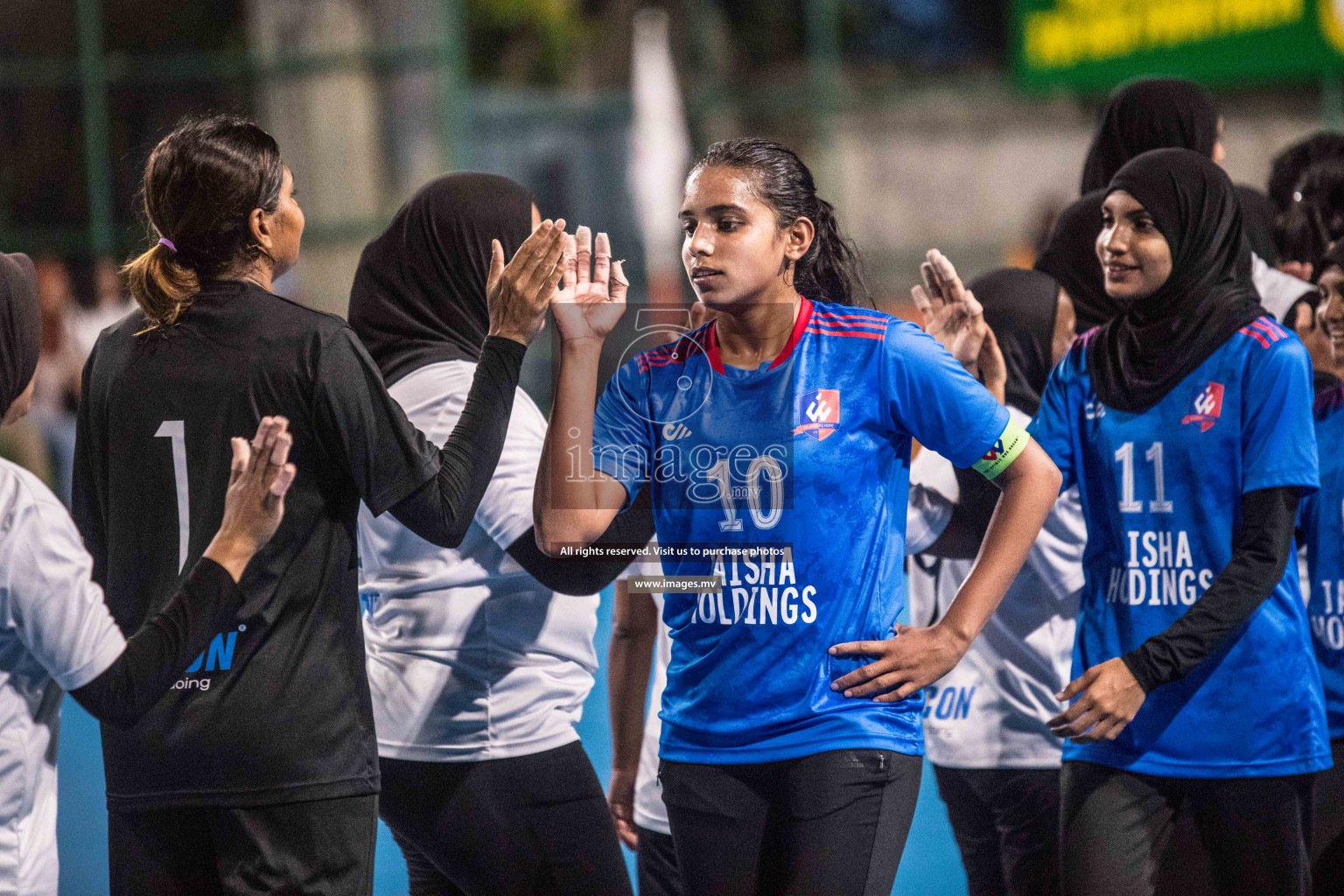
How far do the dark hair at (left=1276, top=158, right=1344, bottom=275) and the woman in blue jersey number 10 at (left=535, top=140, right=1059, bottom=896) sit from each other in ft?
7.88

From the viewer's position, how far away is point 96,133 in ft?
42.6

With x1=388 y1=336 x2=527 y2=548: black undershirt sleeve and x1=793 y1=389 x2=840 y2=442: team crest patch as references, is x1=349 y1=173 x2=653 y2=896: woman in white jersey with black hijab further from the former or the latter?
x1=793 y1=389 x2=840 y2=442: team crest patch

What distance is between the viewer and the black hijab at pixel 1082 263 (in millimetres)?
3844

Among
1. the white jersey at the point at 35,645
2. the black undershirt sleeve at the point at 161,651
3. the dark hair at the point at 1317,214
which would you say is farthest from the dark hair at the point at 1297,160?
the white jersey at the point at 35,645

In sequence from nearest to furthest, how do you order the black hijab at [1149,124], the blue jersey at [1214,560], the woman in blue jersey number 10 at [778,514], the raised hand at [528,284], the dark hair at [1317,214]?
the woman in blue jersey number 10 at [778,514] < the raised hand at [528,284] < the blue jersey at [1214,560] < the black hijab at [1149,124] < the dark hair at [1317,214]

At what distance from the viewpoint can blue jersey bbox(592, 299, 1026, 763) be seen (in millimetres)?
2412

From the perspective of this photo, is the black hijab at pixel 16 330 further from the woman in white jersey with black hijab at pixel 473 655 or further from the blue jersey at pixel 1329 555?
the blue jersey at pixel 1329 555

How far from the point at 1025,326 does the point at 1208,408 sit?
31.3 inches

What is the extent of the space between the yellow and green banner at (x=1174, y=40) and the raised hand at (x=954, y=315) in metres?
9.47

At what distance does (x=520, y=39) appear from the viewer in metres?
17.8

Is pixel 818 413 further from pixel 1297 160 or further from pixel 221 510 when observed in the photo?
pixel 1297 160

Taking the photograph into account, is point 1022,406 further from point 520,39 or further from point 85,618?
point 520,39

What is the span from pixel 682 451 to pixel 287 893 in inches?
38.3

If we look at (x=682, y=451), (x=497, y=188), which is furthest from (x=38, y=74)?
(x=682, y=451)
